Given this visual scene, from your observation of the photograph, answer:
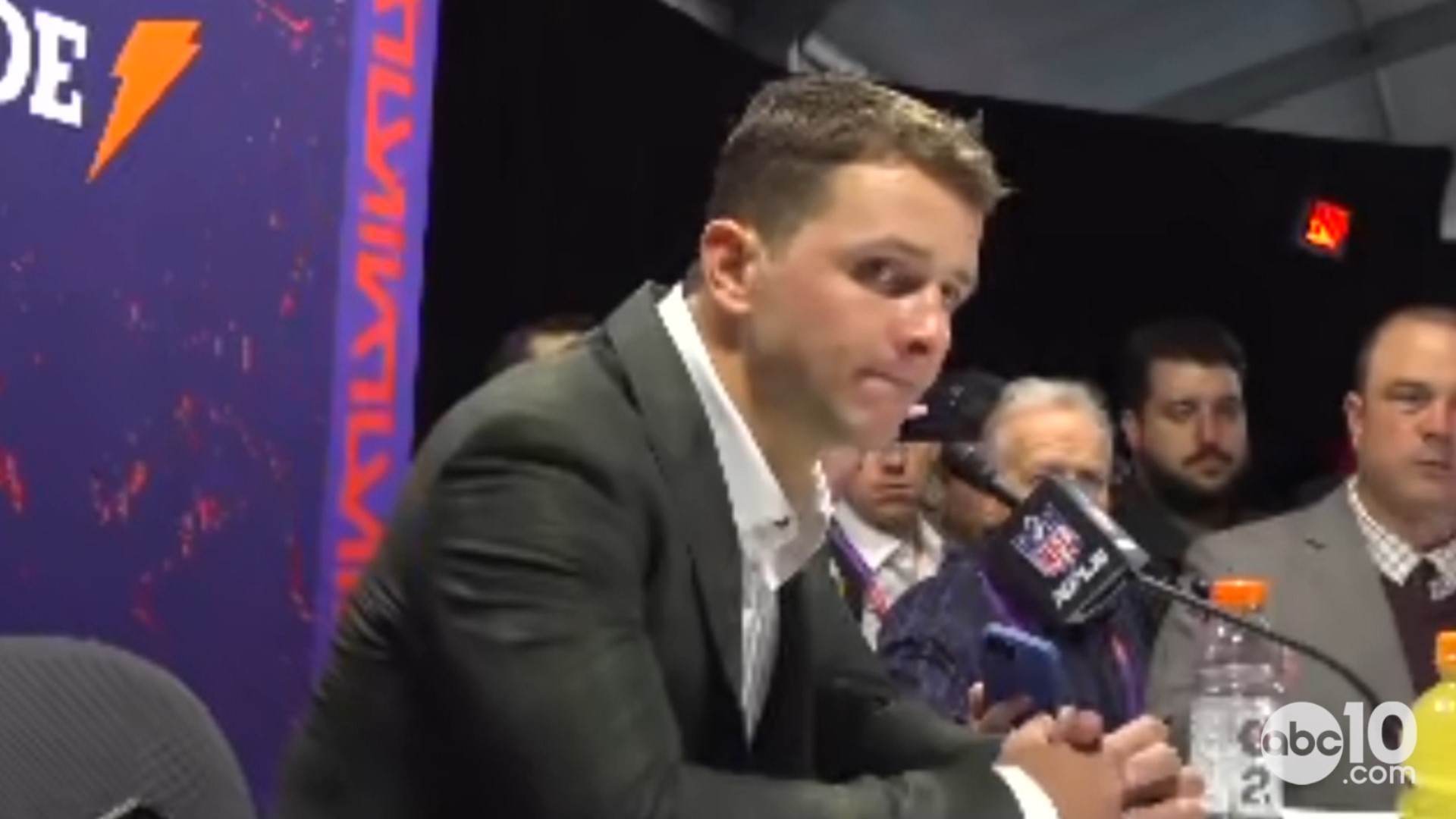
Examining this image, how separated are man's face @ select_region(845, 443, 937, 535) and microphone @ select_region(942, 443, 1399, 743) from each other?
120 centimetres

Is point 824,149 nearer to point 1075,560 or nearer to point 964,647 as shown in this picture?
point 1075,560

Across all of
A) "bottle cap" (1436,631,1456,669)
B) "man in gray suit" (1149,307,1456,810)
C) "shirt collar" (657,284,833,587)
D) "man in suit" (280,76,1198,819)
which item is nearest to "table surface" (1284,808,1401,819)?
"bottle cap" (1436,631,1456,669)

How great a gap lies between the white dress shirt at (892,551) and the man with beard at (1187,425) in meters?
0.51

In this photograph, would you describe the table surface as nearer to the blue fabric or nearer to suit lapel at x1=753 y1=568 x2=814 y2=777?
the blue fabric

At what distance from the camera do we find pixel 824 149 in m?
1.16

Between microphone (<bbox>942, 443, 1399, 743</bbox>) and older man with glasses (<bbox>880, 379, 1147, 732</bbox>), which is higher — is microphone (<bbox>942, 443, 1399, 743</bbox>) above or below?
above

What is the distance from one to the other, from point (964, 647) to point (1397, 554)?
677 mm

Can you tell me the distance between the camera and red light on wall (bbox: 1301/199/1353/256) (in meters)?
5.69

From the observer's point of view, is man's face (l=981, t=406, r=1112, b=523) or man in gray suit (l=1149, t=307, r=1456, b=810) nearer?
man in gray suit (l=1149, t=307, r=1456, b=810)

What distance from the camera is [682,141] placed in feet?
13.9

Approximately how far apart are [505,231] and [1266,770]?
7.95 feet

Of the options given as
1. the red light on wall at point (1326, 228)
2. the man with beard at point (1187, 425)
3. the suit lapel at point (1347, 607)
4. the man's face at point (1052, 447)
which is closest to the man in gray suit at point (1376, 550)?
the suit lapel at point (1347, 607)

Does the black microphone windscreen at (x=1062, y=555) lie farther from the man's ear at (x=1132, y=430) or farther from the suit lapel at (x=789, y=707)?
the man's ear at (x=1132, y=430)

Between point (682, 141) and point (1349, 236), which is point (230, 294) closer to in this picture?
point (682, 141)
